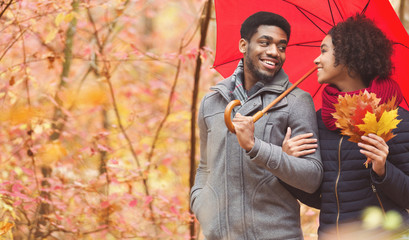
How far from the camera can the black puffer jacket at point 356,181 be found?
7.57 ft

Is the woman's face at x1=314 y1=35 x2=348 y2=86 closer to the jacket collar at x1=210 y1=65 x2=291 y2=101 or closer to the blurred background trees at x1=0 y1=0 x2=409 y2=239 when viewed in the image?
the jacket collar at x1=210 y1=65 x2=291 y2=101

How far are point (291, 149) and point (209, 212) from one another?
63cm

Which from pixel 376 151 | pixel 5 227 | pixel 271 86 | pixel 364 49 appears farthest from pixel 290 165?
pixel 5 227

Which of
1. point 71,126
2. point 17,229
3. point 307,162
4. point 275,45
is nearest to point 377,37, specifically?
point 275,45

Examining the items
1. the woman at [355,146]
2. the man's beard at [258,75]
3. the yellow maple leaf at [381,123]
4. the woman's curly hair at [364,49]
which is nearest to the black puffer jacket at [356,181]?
the woman at [355,146]

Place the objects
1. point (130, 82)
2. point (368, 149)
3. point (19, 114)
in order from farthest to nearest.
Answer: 1. point (130, 82)
2. point (19, 114)
3. point (368, 149)

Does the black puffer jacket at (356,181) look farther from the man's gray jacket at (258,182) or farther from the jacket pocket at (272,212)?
the jacket pocket at (272,212)

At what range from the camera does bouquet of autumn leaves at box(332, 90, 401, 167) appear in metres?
2.27

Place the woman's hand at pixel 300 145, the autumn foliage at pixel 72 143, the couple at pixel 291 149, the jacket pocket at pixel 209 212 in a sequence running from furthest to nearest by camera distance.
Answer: the autumn foliage at pixel 72 143 < the jacket pocket at pixel 209 212 < the woman's hand at pixel 300 145 < the couple at pixel 291 149

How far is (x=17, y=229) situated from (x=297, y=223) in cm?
327

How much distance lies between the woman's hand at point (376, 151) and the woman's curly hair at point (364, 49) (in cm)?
44

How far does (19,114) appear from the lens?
17.1 feet

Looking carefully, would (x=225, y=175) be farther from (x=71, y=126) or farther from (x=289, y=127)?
(x=71, y=126)

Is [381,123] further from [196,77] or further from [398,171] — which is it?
[196,77]
